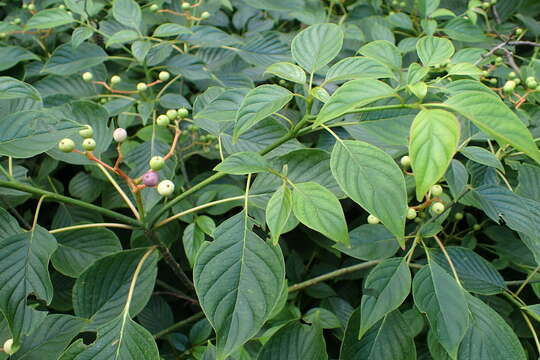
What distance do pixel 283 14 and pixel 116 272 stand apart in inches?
52.1

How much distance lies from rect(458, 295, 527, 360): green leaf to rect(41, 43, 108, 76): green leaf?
1.25 metres

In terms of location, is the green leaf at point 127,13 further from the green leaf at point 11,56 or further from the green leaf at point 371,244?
the green leaf at point 371,244

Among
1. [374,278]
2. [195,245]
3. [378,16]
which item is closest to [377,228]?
[374,278]

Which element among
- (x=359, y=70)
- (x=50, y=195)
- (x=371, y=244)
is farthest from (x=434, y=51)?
(x=50, y=195)

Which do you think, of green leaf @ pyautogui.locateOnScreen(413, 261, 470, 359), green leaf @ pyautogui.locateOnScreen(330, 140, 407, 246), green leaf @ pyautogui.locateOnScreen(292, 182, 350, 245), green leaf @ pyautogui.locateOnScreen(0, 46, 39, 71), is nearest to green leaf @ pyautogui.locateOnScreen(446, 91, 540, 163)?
green leaf @ pyautogui.locateOnScreen(330, 140, 407, 246)

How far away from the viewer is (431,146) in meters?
0.52

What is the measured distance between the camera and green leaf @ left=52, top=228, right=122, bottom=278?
999 mm

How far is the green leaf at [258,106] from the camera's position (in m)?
0.69

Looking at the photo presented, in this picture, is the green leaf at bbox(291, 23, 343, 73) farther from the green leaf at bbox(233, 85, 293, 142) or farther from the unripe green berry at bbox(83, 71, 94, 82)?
the unripe green berry at bbox(83, 71, 94, 82)

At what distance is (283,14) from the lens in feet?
5.82

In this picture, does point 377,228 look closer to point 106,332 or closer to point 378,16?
point 106,332

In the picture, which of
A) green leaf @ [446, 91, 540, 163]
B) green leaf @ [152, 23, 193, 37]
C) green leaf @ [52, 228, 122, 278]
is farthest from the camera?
green leaf @ [152, 23, 193, 37]

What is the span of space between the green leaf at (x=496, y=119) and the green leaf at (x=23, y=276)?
0.76 m

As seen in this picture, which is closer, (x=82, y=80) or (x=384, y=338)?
(x=384, y=338)
